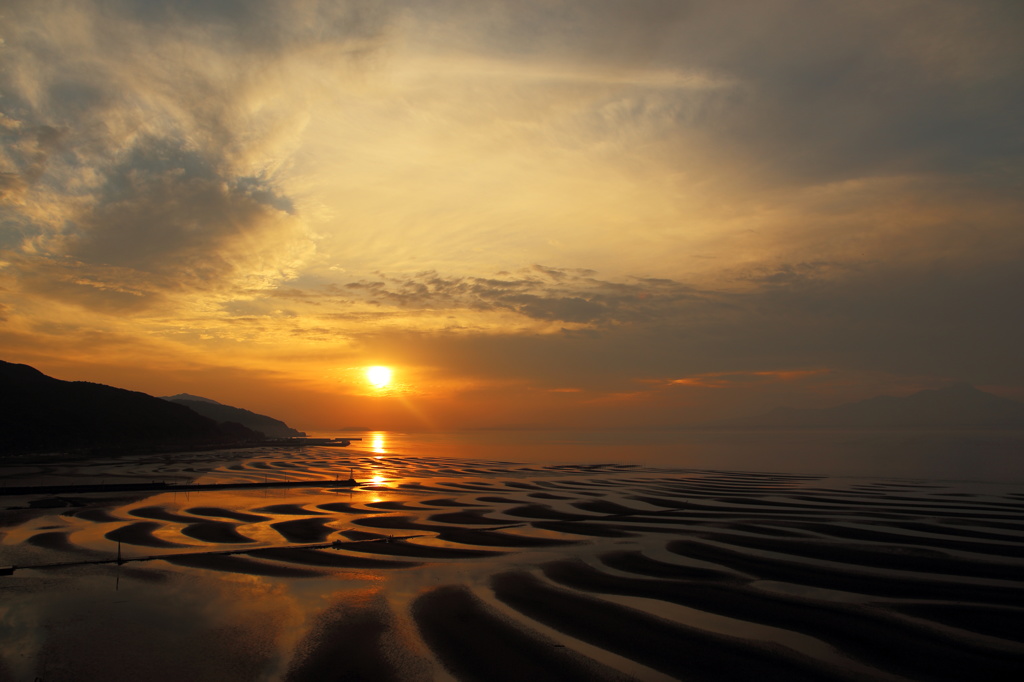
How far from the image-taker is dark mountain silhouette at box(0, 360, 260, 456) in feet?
265

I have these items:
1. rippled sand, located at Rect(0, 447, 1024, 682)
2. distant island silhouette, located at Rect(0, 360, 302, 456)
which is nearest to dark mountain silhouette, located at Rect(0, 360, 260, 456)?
distant island silhouette, located at Rect(0, 360, 302, 456)

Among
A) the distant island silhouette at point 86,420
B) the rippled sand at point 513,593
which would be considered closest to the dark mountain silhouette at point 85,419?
the distant island silhouette at point 86,420

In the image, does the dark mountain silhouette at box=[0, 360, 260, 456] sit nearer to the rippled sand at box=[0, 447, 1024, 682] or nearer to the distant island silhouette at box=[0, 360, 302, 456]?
the distant island silhouette at box=[0, 360, 302, 456]

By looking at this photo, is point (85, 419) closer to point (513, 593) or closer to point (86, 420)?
point (86, 420)

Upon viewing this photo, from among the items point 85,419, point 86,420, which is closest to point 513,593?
point 86,420

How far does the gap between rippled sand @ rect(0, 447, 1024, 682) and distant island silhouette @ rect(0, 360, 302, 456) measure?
225ft

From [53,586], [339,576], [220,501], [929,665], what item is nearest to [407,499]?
[220,501]

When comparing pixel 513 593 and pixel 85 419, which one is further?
pixel 85 419

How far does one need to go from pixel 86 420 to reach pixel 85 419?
0.28 meters

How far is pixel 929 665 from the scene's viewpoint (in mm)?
9891

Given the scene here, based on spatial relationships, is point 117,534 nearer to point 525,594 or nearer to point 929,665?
point 525,594

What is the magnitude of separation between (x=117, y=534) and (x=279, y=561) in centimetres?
886

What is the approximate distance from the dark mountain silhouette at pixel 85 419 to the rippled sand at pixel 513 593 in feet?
225

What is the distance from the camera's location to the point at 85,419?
312 ft
